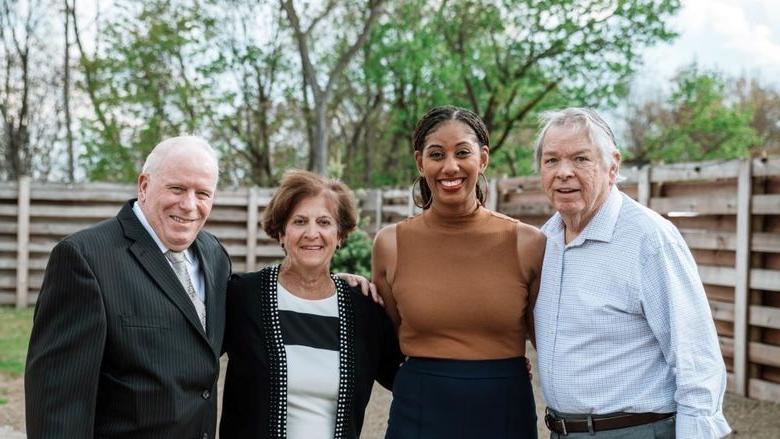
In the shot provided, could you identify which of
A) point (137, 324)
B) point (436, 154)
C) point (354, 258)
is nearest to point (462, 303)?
point (436, 154)

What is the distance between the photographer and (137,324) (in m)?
2.13

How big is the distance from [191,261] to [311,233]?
430 millimetres

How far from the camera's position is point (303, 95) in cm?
1770

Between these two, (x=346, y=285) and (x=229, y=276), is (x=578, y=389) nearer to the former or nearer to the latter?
(x=346, y=285)

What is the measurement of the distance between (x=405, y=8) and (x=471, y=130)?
14.2 meters

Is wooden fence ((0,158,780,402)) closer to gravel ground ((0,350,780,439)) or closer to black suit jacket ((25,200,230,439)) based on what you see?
gravel ground ((0,350,780,439))

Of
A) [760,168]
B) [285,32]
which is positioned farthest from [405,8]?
[760,168]

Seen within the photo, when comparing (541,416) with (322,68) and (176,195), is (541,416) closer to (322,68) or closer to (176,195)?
(176,195)

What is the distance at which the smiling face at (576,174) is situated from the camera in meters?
2.36

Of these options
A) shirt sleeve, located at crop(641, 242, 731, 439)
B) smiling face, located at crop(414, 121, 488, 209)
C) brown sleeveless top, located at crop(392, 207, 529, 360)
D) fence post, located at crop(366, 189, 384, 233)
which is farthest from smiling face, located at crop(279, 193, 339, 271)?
fence post, located at crop(366, 189, 384, 233)

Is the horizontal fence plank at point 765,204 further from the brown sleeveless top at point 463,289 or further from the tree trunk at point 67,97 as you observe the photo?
the tree trunk at point 67,97

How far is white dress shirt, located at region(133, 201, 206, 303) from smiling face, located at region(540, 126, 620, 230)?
3.91 feet

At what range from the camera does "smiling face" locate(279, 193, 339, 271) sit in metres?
2.68

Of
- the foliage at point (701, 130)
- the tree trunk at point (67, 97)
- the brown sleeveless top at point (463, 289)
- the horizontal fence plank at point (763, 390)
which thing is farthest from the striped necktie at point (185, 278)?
the foliage at point (701, 130)
